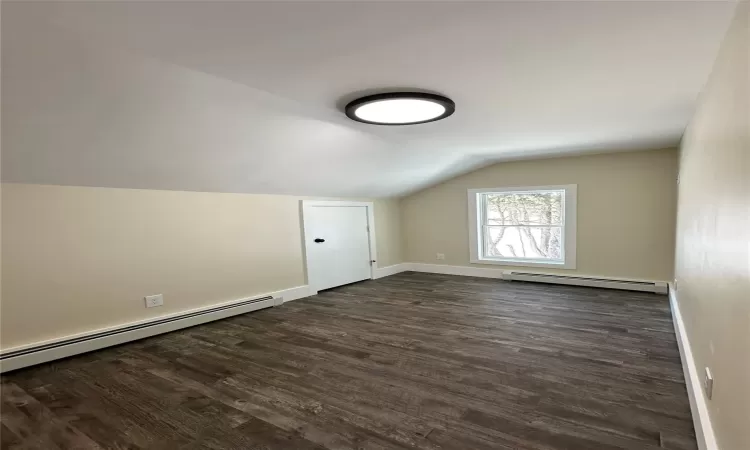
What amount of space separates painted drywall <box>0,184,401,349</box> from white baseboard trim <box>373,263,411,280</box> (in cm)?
198

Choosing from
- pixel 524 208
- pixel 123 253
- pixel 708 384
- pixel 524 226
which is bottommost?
pixel 708 384

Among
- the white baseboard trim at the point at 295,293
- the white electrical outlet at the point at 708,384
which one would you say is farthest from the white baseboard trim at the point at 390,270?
the white electrical outlet at the point at 708,384

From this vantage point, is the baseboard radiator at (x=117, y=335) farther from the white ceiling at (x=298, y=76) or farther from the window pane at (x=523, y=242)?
the window pane at (x=523, y=242)

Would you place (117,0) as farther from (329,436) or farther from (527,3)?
(329,436)

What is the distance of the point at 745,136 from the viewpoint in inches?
50.7

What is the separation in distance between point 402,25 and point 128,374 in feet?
10.2

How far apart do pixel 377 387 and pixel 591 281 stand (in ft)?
13.6

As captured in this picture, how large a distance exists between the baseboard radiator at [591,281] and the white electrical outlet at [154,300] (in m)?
4.75

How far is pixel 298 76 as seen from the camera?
7.37 feet

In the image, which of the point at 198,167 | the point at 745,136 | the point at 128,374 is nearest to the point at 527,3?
the point at 745,136

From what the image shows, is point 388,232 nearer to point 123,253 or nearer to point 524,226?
point 524,226

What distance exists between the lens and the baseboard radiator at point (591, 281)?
4.97 metres

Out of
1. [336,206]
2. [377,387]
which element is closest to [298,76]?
[377,387]

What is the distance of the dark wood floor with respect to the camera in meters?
2.07
